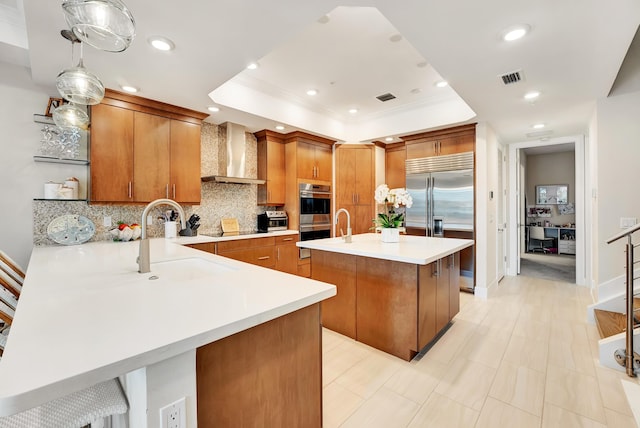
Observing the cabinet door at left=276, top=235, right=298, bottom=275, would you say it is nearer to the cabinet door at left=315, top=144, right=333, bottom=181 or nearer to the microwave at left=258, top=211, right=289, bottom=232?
the microwave at left=258, top=211, right=289, bottom=232

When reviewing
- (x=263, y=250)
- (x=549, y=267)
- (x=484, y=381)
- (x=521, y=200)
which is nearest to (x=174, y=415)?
(x=484, y=381)

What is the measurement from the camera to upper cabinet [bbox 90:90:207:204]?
2867 millimetres

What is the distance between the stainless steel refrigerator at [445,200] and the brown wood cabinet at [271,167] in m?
2.16

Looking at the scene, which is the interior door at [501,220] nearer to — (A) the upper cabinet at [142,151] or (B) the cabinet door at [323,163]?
(B) the cabinet door at [323,163]

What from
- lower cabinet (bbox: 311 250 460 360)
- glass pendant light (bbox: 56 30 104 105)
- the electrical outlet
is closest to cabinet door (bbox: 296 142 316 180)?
lower cabinet (bbox: 311 250 460 360)

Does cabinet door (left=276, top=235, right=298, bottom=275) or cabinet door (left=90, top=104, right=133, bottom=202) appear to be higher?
cabinet door (left=90, top=104, right=133, bottom=202)

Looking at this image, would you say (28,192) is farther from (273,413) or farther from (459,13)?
(459,13)

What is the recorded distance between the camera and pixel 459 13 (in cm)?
173

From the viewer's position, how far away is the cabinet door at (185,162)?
3.37 m

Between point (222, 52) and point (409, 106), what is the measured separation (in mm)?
3090

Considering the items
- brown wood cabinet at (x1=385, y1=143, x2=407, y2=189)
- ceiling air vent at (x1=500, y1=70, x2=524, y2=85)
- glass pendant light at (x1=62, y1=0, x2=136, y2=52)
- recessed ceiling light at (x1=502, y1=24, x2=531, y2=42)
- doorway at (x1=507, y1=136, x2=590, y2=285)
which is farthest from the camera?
brown wood cabinet at (x1=385, y1=143, x2=407, y2=189)

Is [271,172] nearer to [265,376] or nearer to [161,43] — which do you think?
[161,43]

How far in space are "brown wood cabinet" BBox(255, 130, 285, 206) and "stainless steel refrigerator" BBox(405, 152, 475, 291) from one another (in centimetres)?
216

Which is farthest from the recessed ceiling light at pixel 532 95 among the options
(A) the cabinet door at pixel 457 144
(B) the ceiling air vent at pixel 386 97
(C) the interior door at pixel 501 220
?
(C) the interior door at pixel 501 220
